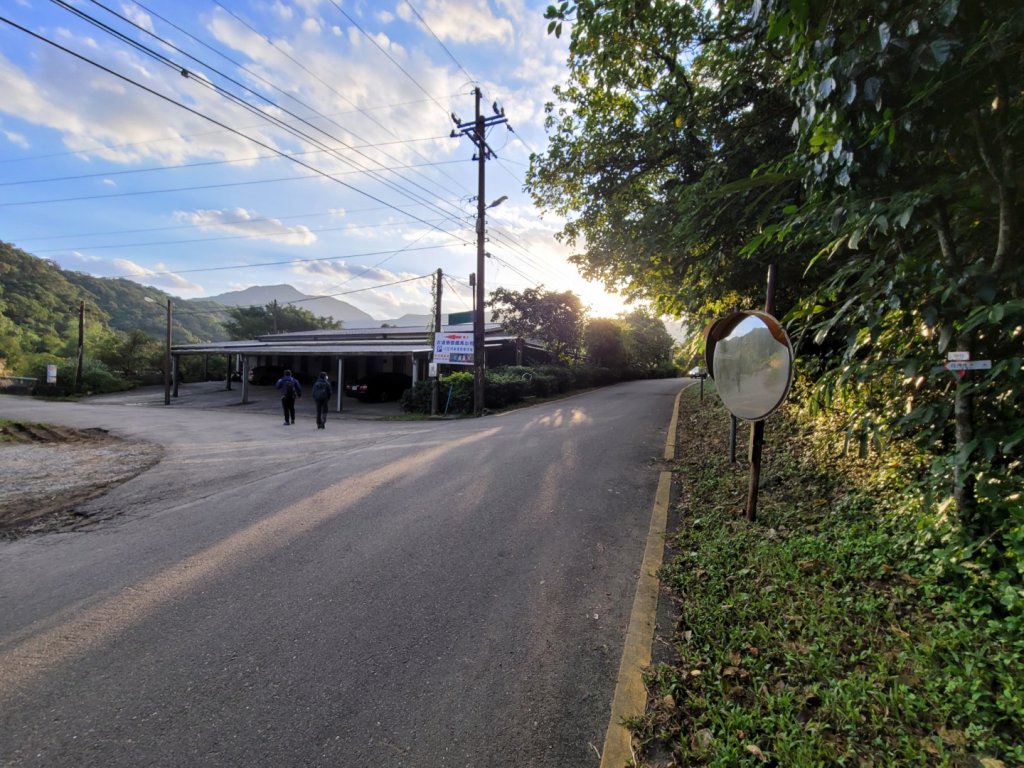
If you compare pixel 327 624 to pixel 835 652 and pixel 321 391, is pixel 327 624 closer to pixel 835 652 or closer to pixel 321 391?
pixel 835 652

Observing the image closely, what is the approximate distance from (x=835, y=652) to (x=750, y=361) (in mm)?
2097

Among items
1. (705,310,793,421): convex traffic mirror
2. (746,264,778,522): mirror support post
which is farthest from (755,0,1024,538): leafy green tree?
(746,264,778,522): mirror support post

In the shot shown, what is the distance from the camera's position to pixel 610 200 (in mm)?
10180

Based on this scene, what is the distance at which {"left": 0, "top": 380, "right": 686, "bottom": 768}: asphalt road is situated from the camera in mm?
2199

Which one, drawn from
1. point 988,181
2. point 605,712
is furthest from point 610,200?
point 605,712

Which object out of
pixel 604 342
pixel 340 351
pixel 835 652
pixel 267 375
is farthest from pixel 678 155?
pixel 267 375

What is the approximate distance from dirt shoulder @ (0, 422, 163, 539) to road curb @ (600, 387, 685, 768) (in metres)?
6.18

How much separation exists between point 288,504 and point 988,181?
21.8 feet

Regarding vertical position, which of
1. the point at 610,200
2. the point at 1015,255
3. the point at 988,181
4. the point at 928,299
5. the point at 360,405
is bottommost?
the point at 360,405

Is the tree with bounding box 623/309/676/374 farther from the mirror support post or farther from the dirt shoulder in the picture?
the mirror support post

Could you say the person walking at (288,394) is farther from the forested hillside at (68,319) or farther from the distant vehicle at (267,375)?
the forested hillside at (68,319)

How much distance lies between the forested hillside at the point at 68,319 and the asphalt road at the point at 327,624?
33.6 m

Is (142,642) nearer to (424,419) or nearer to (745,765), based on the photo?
(745,765)

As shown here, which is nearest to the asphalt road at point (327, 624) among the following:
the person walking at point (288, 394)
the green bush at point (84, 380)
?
the person walking at point (288, 394)
